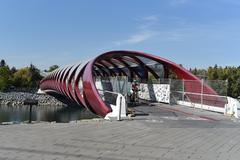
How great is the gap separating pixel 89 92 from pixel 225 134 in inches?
504

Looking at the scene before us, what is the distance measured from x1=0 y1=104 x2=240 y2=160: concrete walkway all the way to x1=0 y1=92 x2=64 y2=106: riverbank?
65.5m

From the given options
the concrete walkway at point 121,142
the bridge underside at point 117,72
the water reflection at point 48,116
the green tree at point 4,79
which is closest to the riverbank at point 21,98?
the green tree at point 4,79

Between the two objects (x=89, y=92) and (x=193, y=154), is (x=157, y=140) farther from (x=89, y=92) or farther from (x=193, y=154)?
(x=89, y=92)

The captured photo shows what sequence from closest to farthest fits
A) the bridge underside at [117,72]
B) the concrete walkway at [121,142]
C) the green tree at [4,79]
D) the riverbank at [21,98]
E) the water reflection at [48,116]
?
the concrete walkway at [121,142], the bridge underside at [117,72], the water reflection at [48,116], the riverbank at [21,98], the green tree at [4,79]

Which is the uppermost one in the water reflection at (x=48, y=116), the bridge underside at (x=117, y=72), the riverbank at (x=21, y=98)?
the bridge underside at (x=117, y=72)

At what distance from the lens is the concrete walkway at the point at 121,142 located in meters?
7.86

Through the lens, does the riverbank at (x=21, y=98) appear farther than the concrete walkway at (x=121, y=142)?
Yes

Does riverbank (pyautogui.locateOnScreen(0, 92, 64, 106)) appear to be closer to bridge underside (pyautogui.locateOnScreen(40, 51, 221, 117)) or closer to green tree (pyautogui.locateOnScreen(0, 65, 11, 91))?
green tree (pyautogui.locateOnScreen(0, 65, 11, 91))

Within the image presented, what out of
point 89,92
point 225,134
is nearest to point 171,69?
point 89,92

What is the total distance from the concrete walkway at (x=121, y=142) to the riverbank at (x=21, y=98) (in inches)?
2580

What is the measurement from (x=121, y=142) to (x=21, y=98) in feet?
259

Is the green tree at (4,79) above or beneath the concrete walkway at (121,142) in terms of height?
above

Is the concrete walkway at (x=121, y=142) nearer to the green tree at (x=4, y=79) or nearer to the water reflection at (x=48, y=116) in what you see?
the water reflection at (x=48, y=116)

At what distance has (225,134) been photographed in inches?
461
